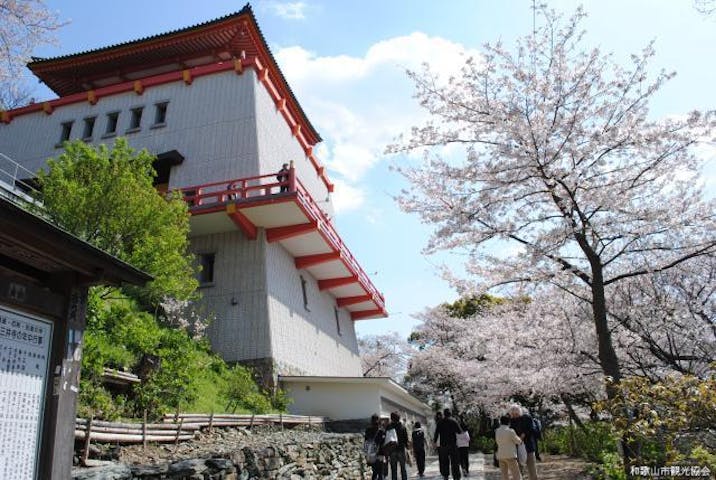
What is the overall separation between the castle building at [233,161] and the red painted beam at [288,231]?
0.04 meters

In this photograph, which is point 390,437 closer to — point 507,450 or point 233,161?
point 507,450

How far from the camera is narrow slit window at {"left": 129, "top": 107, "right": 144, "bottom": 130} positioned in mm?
21922

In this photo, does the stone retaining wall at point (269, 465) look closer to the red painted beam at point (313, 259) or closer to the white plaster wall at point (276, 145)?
the red painted beam at point (313, 259)

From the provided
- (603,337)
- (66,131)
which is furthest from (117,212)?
(66,131)

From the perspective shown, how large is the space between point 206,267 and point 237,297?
205 centimetres

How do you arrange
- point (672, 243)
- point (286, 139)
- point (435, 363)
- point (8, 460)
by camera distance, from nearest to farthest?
point (8, 460) → point (672, 243) → point (286, 139) → point (435, 363)

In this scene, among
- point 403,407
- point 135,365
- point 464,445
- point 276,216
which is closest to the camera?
point 135,365

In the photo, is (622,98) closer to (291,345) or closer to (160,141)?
(291,345)

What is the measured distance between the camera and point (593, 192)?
8891 millimetres

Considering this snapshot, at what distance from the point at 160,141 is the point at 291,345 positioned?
1052cm

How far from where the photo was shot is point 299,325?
1927 cm

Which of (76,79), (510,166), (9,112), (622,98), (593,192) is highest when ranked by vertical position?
(76,79)

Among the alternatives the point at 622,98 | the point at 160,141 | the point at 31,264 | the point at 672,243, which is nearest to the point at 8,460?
the point at 31,264

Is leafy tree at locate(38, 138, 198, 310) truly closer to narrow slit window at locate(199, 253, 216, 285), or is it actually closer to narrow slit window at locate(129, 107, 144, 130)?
narrow slit window at locate(199, 253, 216, 285)
